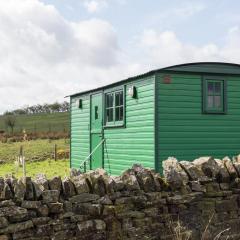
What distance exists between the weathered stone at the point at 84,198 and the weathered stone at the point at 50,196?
194 mm

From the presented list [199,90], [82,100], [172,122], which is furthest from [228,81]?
[82,100]

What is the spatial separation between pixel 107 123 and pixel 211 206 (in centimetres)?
803

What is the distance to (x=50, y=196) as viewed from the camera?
213 inches

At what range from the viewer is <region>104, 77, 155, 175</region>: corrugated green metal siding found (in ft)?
38.8

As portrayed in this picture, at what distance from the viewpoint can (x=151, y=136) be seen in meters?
11.8

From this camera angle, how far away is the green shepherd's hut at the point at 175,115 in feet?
38.4

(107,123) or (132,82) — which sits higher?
(132,82)

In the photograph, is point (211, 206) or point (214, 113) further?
point (214, 113)

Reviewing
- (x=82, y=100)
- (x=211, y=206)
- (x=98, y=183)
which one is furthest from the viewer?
(x=82, y=100)

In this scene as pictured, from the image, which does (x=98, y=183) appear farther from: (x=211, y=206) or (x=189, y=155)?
(x=189, y=155)

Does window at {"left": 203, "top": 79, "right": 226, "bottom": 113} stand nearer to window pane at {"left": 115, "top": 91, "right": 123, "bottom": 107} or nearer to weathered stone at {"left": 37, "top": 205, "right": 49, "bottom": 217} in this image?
window pane at {"left": 115, "top": 91, "right": 123, "bottom": 107}

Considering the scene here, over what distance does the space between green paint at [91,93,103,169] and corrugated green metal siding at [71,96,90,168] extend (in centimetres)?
49

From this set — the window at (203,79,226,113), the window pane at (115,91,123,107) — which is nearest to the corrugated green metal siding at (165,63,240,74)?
the window at (203,79,226,113)

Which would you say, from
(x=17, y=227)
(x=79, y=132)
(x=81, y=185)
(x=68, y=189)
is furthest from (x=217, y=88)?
(x=17, y=227)
